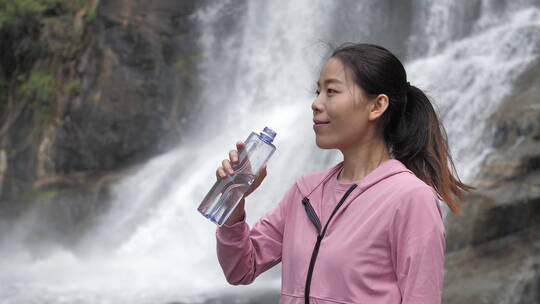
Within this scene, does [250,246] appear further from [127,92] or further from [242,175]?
[127,92]

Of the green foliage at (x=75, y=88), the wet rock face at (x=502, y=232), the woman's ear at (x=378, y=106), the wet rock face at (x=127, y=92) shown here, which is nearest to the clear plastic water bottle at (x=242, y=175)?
the woman's ear at (x=378, y=106)

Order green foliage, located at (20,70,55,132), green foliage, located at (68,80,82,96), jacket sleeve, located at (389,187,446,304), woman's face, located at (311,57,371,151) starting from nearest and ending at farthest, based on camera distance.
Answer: jacket sleeve, located at (389,187,446,304) → woman's face, located at (311,57,371,151) → green foliage, located at (68,80,82,96) → green foliage, located at (20,70,55,132)

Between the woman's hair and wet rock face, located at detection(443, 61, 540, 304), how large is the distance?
4.21 m

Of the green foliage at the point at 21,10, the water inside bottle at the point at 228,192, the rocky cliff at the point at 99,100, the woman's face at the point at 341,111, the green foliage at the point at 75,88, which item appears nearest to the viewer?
the woman's face at the point at 341,111

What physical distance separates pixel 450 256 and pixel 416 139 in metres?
4.92

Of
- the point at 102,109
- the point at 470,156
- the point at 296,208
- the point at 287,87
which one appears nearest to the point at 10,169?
the point at 102,109

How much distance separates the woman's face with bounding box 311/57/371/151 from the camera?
5.95 feet

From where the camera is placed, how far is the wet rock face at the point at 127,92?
41.3 ft

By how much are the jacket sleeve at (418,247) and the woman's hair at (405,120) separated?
242 mm

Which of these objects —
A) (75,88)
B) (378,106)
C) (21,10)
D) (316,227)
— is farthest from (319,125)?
(21,10)

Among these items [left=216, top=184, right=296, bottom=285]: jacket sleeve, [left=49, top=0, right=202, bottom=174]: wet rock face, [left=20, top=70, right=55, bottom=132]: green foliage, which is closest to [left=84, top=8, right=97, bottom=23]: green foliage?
[left=49, top=0, right=202, bottom=174]: wet rock face

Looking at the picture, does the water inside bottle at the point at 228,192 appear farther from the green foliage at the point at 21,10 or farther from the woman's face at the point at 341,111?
the green foliage at the point at 21,10

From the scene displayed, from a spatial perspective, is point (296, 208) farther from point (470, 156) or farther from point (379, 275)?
point (470, 156)

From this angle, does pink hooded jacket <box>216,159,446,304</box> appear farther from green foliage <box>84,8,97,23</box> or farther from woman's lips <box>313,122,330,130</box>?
green foliage <box>84,8,97,23</box>
